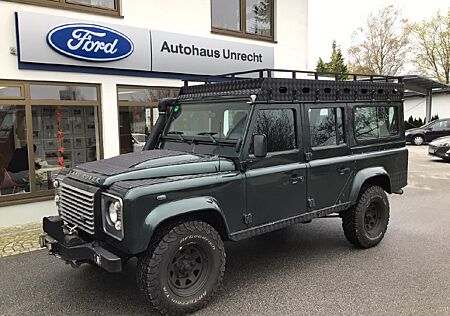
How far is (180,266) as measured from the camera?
3.72 m

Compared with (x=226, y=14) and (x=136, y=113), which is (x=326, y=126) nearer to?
(x=136, y=113)

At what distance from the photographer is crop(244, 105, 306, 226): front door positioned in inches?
167

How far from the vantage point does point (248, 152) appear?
4.17 m

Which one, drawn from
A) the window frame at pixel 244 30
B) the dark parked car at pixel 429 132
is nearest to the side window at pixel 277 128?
the window frame at pixel 244 30

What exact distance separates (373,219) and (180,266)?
316 cm

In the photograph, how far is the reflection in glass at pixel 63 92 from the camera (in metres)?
7.21

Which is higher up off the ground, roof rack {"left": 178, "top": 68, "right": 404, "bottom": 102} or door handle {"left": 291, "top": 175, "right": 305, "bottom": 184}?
roof rack {"left": 178, "top": 68, "right": 404, "bottom": 102}

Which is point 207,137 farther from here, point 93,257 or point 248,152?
point 93,257

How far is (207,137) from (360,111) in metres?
2.30

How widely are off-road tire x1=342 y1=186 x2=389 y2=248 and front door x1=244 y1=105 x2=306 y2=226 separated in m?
0.99

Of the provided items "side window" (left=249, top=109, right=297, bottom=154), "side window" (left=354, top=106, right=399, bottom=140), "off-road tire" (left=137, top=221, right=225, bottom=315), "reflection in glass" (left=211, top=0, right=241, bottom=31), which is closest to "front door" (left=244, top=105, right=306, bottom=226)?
"side window" (left=249, top=109, right=297, bottom=154)

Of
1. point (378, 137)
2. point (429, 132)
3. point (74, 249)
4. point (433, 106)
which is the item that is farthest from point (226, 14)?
point (433, 106)

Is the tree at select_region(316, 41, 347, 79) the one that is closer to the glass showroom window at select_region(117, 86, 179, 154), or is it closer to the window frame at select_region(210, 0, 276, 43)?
the window frame at select_region(210, 0, 276, 43)

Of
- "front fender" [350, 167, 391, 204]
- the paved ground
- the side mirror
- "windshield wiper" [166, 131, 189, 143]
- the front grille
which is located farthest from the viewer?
"front fender" [350, 167, 391, 204]
